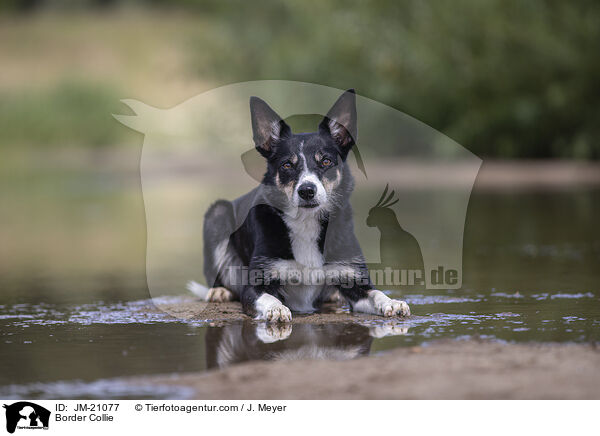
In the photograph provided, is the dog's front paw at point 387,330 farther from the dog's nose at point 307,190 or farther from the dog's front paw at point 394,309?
the dog's nose at point 307,190

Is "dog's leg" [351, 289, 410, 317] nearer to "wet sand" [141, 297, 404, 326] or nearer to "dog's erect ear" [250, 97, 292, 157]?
"wet sand" [141, 297, 404, 326]

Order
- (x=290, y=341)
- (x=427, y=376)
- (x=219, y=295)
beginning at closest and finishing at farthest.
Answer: (x=427, y=376) → (x=290, y=341) → (x=219, y=295)

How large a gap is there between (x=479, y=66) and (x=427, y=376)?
662 inches

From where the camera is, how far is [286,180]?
17.9 ft

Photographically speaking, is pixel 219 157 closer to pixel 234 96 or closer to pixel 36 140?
pixel 234 96

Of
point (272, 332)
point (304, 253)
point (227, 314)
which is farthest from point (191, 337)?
point (304, 253)

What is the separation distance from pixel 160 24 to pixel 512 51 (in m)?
27.2

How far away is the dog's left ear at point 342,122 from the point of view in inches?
219

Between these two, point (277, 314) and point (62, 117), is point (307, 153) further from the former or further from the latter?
point (62, 117)

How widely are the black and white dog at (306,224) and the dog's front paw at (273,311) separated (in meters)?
0.03

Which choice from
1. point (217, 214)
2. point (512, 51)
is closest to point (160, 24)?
point (512, 51)

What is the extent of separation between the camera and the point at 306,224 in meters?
5.56

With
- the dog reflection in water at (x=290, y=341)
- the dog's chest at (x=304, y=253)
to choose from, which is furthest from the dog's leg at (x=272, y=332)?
the dog's chest at (x=304, y=253)
